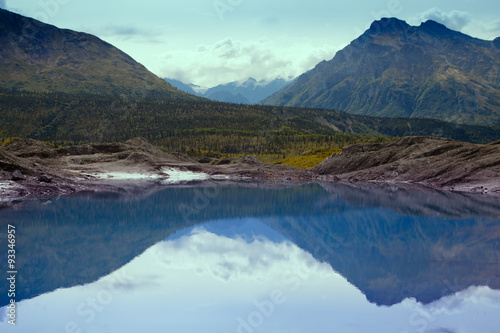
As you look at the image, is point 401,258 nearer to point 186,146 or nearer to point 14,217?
point 14,217

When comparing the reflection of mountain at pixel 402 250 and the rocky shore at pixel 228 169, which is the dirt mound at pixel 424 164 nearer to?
the rocky shore at pixel 228 169

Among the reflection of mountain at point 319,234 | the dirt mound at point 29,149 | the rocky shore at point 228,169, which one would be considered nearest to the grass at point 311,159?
the rocky shore at point 228,169

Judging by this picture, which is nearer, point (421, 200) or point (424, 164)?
point (421, 200)

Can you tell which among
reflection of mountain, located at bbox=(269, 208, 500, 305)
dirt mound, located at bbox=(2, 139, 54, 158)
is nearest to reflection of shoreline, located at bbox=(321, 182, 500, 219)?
reflection of mountain, located at bbox=(269, 208, 500, 305)

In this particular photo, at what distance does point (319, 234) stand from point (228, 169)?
230 feet

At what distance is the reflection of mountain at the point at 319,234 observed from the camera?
2152 cm

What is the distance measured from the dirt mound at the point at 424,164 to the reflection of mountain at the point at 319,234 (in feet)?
29.6

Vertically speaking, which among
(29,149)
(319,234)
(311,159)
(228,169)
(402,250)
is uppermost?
(29,149)

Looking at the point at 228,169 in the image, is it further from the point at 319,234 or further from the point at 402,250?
the point at 402,250

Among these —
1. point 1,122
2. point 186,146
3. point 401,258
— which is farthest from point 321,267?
point 1,122

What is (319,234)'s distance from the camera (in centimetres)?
3456

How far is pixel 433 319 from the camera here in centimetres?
1617

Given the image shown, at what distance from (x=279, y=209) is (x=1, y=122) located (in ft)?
634

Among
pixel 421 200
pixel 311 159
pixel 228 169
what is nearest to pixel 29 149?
pixel 228 169
